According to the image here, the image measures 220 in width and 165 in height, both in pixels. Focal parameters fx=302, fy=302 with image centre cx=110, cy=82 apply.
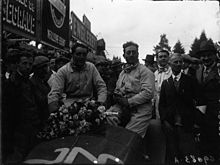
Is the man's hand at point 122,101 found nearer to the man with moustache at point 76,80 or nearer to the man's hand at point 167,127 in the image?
the man with moustache at point 76,80

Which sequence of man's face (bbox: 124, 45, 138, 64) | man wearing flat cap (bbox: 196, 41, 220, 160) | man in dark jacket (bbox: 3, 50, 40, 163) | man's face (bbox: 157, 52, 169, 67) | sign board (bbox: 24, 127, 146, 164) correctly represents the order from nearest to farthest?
sign board (bbox: 24, 127, 146, 164), man in dark jacket (bbox: 3, 50, 40, 163), man's face (bbox: 124, 45, 138, 64), man wearing flat cap (bbox: 196, 41, 220, 160), man's face (bbox: 157, 52, 169, 67)

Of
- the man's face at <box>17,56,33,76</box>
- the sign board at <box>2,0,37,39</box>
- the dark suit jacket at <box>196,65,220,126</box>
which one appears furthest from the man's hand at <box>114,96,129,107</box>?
the sign board at <box>2,0,37,39</box>

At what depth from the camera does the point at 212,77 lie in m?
4.23

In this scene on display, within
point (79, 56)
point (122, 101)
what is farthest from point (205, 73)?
point (79, 56)

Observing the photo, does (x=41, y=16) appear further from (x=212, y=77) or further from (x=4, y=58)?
(x=212, y=77)

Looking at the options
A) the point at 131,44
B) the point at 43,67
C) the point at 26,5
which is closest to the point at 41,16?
the point at 26,5

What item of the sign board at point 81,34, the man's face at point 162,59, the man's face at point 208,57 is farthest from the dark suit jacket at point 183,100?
the sign board at point 81,34

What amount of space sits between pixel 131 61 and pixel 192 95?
96cm

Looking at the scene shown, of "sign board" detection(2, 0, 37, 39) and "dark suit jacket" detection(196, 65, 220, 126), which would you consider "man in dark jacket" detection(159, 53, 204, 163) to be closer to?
"dark suit jacket" detection(196, 65, 220, 126)

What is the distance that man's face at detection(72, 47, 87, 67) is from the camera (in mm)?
3924

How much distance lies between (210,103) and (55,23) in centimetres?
320

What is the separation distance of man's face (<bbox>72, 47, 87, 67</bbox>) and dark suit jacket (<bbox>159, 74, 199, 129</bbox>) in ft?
4.07

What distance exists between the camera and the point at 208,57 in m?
4.36

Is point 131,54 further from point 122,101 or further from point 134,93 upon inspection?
point 122,101
